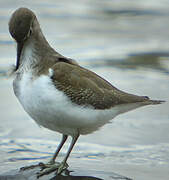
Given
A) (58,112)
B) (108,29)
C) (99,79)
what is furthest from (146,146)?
(108,29)

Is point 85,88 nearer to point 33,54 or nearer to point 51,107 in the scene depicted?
point 51,107

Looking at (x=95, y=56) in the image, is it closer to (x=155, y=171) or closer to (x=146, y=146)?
(x=146, y=146)

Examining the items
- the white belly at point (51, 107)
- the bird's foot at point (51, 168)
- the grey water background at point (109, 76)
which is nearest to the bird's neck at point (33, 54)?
the white belly at point (51, 107)

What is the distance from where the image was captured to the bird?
7.40 m

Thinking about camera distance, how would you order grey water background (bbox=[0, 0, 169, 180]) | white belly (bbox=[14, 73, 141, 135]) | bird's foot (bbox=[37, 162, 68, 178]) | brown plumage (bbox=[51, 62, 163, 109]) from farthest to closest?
1. grey water background (bbox=[0, 0, 169, 180])
2. bird's foot (bbox=[37, 162, 68, 178])
3. brown plumage (bbox=[51, 62, 163, 109])
4. white belly (bbox=[14, 73, 141, 135])

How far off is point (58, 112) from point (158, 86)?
581cm

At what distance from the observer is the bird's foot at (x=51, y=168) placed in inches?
307

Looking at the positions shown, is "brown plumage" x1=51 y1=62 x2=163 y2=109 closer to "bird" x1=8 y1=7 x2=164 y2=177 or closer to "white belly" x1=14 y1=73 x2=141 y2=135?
"bird" x1=8 y1=7 x2=164 y2=177

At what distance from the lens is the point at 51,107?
736 centimetres

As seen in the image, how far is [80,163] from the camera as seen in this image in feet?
28.6

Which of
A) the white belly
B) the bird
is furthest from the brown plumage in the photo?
the white belly

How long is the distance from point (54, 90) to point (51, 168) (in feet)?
Answer: 4.01

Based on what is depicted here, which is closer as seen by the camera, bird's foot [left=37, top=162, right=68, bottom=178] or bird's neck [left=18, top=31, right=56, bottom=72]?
bird's neck [left=18, top=31, right=56, bottom=72]

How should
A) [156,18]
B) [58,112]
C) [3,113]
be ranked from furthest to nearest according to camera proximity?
[156,18] → [3,113] → [58,112]
